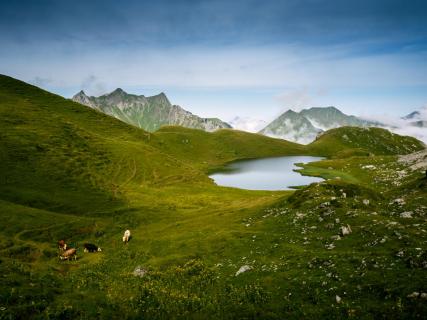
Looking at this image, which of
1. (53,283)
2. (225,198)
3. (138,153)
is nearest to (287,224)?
(53,283)

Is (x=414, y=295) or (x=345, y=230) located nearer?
(x=414, y=295)

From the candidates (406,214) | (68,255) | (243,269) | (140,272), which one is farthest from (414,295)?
(68,255)

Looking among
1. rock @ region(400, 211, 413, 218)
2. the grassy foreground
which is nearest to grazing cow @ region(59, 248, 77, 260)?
the grassy foreground

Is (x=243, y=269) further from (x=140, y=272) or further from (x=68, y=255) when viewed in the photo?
(x=68, y=255)

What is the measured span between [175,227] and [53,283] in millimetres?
28442

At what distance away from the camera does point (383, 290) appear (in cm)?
1645

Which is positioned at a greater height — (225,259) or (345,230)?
(345,230)

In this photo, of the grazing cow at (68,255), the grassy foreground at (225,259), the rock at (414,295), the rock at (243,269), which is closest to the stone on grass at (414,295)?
the rock at (414,295)

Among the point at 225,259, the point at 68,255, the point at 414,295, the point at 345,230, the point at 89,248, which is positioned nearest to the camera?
the point at 414,295

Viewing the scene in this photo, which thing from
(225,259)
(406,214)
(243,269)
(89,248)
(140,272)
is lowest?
(89,248)

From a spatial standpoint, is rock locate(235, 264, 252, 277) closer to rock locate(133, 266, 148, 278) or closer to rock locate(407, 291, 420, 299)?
rock locate(133, 266, 148, 278)

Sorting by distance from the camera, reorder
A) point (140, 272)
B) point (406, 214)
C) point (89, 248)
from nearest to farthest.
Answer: point (140, 272) < point (406, 214) < point (89, 248)

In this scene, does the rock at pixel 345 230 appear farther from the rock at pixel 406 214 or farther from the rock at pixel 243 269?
the rock at pixel 243 269

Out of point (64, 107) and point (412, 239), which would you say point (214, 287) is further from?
point (64, 107)
